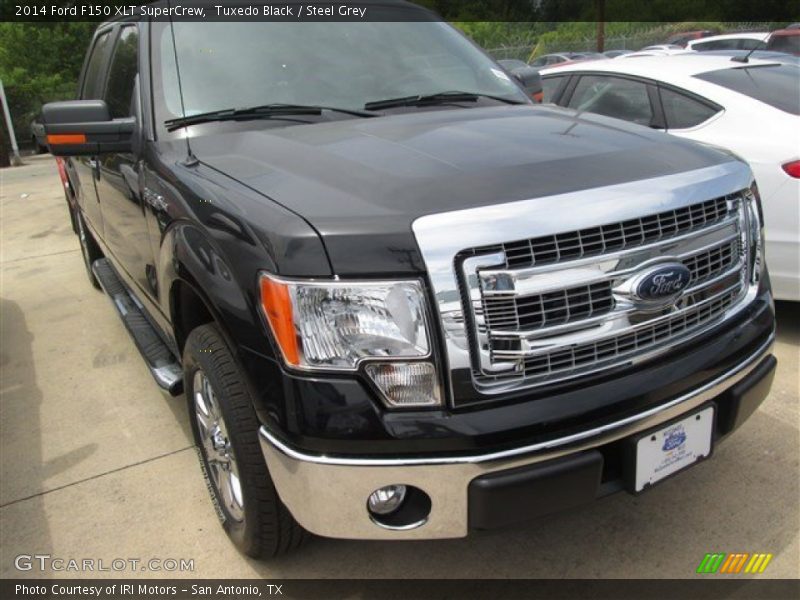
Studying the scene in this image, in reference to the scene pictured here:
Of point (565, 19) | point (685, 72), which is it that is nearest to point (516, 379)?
point (685, 72)

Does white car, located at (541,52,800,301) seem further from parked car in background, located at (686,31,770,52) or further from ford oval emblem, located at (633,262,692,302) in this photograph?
parked car in background, located at (686,31,770,52)

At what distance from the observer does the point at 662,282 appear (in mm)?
1898

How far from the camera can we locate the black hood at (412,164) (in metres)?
1.75

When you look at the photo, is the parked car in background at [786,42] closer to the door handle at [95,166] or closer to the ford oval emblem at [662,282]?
the door handle at [95,166]

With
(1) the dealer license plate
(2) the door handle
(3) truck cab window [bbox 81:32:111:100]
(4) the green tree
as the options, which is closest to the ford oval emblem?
(1) the dealer license plate

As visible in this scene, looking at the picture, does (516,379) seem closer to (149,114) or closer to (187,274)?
(187,274)

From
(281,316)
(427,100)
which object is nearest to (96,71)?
(427,100)

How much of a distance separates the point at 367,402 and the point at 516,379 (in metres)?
0.40

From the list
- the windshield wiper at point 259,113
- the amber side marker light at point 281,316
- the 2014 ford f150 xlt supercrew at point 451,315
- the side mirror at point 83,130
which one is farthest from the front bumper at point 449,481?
the side mirror at point 83,130

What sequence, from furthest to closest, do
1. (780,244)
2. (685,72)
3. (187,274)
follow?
(685,72)
(780,244)
(187,274)

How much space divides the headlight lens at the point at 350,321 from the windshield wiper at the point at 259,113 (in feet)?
4.00

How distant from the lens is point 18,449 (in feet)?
10.8

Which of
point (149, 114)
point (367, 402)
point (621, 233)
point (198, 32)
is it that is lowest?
point (367, 402)

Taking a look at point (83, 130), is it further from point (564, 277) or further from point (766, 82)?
point (766, 82)
